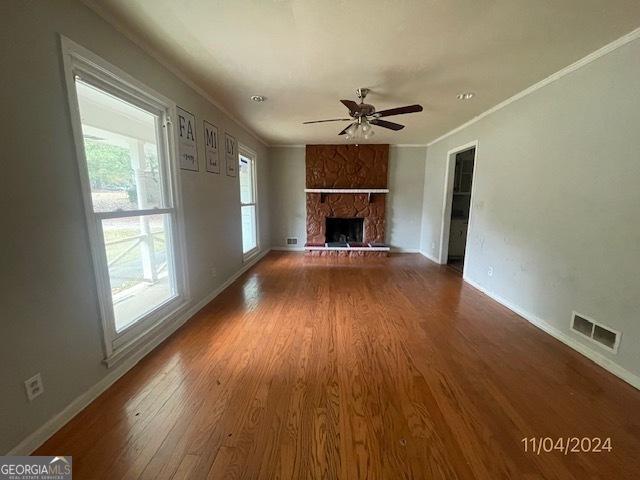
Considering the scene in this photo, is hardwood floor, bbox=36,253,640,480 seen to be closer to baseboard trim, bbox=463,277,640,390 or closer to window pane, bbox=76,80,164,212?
baseboard trim, bbox=463,277,640,390

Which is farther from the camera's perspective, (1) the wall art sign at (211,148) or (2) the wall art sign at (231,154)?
(2) the wall art sign at (231,154)

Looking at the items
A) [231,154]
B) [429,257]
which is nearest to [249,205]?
[231,154]

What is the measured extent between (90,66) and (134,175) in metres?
0.73

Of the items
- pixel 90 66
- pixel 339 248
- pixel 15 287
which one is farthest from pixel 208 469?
pixel 339 248

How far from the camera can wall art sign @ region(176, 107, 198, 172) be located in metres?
2.41

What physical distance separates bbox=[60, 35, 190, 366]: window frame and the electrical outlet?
38 centimetres

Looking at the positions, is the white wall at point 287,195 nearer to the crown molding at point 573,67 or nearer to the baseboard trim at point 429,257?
the baseboard trim at point 429,257

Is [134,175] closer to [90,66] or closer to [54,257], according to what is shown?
[90,66]

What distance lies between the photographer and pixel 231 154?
360 centimetres

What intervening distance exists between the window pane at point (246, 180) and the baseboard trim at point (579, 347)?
4192 millimetres

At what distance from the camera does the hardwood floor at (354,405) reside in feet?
3.88

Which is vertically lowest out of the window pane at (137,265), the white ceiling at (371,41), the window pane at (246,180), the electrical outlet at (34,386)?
the electrical outlet at (34,386)
